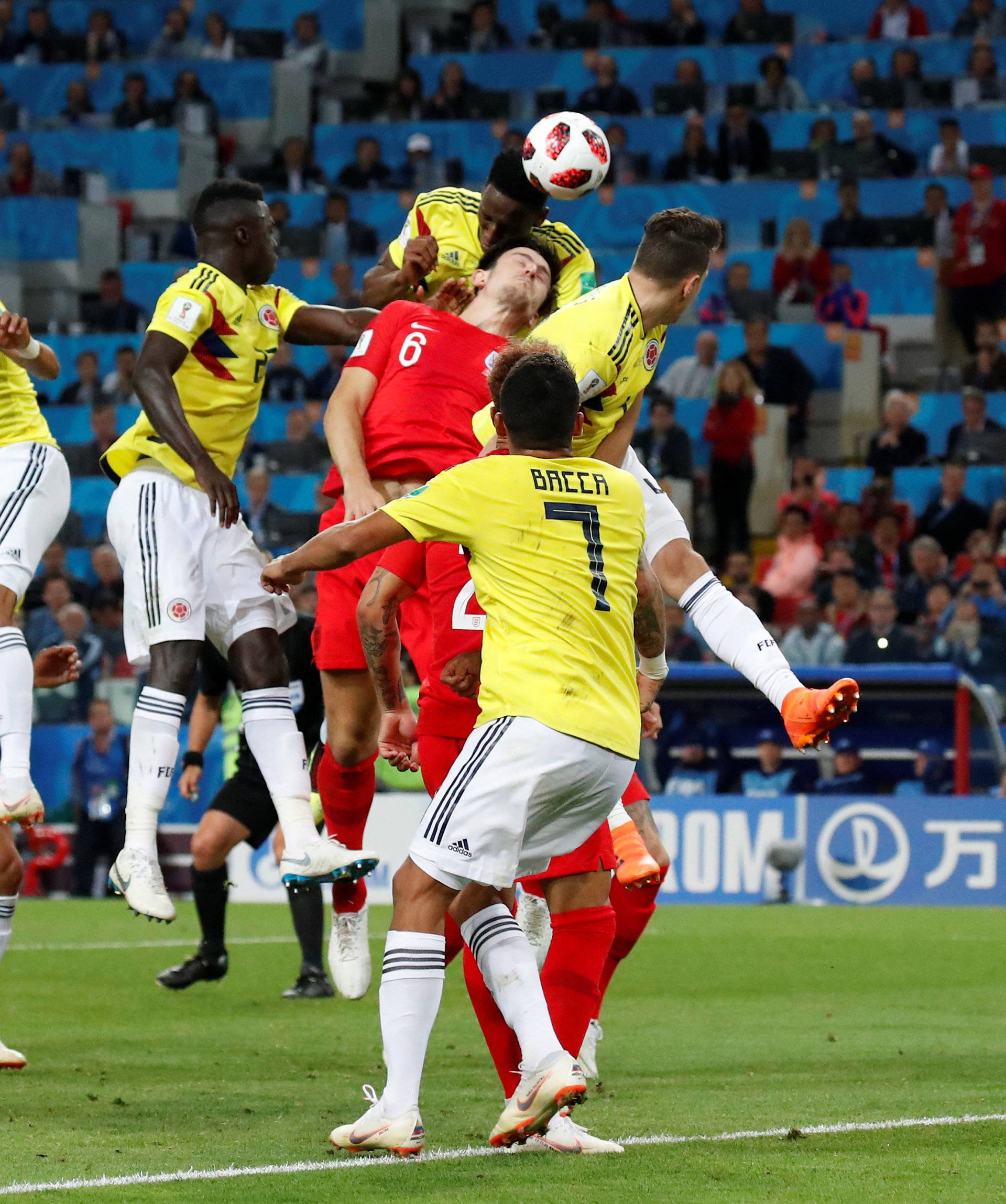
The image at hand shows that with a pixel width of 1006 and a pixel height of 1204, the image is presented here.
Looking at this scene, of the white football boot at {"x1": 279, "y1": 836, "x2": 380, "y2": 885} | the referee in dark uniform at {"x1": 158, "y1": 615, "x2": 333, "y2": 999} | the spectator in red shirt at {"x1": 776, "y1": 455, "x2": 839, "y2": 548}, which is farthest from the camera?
the spectator in red shirt at {"x1": 776, "y1": 455, "x2": 839, "y2": 548}

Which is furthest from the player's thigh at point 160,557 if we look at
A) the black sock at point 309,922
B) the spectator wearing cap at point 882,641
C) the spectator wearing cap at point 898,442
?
the spectator wearing cap at point 898,442

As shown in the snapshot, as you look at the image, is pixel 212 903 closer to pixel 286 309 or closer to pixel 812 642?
pixel 286 309

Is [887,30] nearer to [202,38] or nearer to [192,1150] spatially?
[202,38]

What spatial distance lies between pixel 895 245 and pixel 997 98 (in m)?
2.64

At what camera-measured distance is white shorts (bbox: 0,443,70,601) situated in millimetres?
7848

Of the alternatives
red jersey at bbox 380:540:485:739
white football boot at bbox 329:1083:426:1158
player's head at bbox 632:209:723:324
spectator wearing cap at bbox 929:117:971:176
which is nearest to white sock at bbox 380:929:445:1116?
white football boot at bbox 329:1083:426:1158

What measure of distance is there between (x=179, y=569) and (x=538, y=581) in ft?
8.74

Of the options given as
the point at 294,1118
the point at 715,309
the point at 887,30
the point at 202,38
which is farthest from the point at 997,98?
the point at 294,1118

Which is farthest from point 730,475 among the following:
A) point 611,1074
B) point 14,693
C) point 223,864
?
point 611,1074

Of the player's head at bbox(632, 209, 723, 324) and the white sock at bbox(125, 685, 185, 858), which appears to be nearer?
the player's head at bbox(632, 209, 723, 324)

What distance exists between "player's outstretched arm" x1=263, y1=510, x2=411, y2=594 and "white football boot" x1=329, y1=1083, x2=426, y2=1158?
146 cm

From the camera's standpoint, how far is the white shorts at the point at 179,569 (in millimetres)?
7676

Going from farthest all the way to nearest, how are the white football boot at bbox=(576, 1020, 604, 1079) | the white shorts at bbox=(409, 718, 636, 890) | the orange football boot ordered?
the white football boot at bbox=(576, 1020, 604, 1079) → the orange football boot → the white shorts at bbox=(409, 718, 636, 890)

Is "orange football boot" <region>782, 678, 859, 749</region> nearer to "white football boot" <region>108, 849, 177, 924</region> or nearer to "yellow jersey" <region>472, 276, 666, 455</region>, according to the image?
"yellow jersey" <region>472, 276, 666, 455</region>
